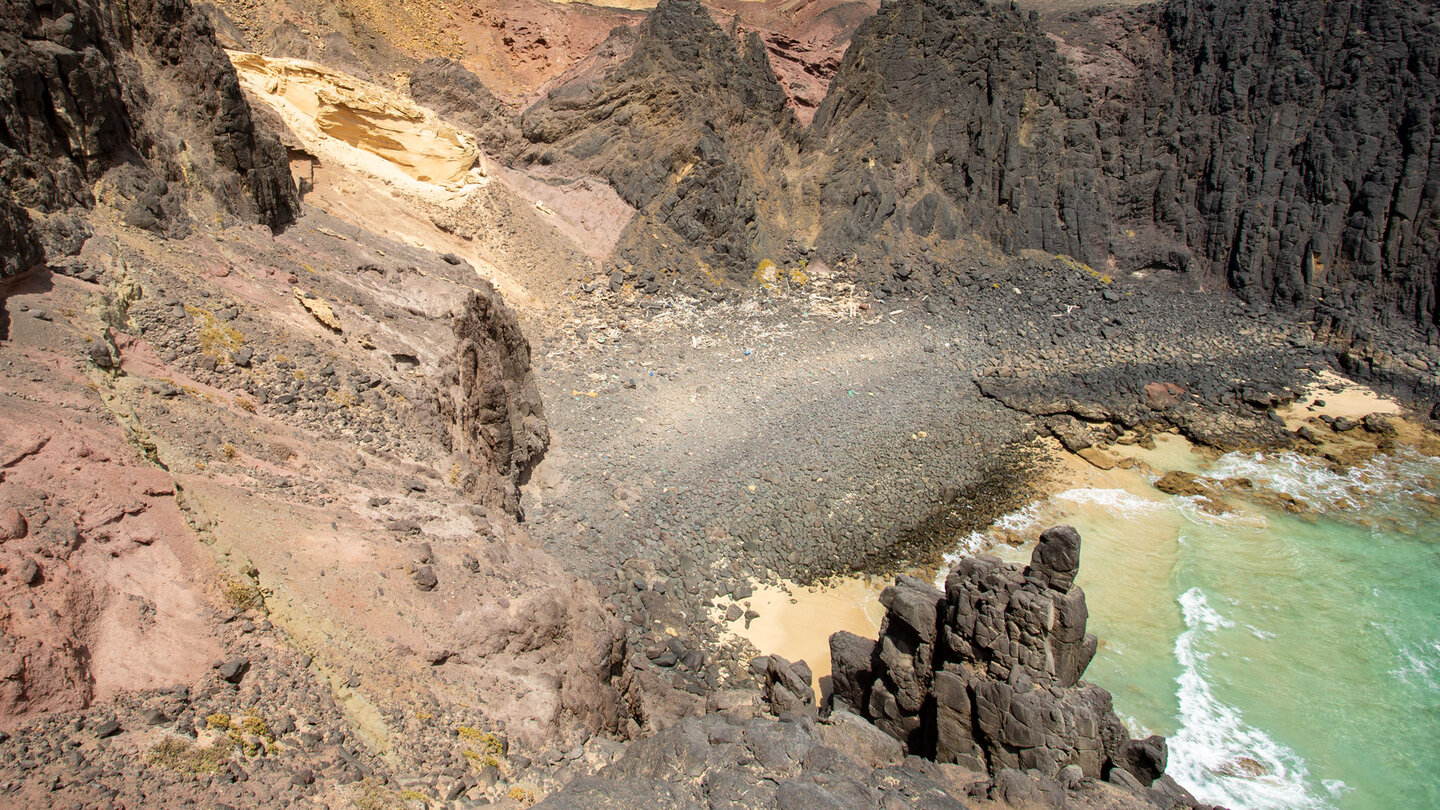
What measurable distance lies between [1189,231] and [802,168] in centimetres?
1487

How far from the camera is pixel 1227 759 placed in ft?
40.8

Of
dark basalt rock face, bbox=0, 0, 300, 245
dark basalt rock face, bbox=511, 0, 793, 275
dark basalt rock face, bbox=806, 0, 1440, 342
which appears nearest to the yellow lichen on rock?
dark basalt rock face, bbox=0, 0, 300, 245

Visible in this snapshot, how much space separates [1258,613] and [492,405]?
53.7 feet

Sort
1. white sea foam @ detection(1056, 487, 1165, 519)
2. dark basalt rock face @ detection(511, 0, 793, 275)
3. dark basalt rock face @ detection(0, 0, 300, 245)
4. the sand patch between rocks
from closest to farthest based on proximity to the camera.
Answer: dark basalt rock face @ detection(0, 0, 300, 245)
the sand patch between rocks
white sea foam @ detection(1056, 487, 1165, 519)
dark basalt rock face @ detection(511, 0, 793, 275)

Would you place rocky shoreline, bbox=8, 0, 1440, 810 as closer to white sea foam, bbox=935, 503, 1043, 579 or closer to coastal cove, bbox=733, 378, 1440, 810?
white sea foam, bbox=935, 503, 1043, 579

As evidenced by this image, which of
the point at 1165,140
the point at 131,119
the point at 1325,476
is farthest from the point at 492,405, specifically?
the point at 1165,140

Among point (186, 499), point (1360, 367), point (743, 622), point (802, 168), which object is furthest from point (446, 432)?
point (1360, 367)

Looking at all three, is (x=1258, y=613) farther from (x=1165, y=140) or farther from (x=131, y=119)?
(x=131, y=119)

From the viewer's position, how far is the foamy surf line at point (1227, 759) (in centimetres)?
1178

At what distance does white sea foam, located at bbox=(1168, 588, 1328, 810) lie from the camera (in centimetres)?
1178

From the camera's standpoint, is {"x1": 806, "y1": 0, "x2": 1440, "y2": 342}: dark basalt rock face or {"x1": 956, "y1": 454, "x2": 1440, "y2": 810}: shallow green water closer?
{"x1": 956, "y1": 454, "x2": 1440, "y2": 810}: shallow green water

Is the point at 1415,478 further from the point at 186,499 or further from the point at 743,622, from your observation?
the point at 186,499

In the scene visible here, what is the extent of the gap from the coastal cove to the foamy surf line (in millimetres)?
28

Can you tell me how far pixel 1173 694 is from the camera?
13641mm
